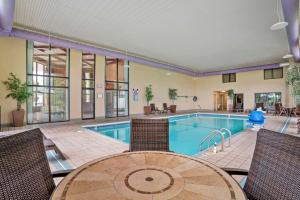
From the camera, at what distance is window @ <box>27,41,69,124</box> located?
24.5 feet

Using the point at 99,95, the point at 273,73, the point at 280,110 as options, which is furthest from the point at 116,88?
the point at 273,73

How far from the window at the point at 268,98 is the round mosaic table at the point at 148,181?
1453 cm

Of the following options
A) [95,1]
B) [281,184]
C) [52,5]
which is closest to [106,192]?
[281,184]

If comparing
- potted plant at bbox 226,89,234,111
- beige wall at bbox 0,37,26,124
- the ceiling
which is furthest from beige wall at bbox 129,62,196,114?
beige wall at bbox 0,37,26,124

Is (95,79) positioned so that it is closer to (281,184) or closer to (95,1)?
(95,1)

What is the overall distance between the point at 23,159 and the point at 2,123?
754 centimetres

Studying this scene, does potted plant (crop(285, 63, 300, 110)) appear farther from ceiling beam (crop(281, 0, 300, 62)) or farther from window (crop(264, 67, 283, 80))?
window (crop(264, 67, 283, 80))

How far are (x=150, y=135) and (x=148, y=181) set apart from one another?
3.79 feet

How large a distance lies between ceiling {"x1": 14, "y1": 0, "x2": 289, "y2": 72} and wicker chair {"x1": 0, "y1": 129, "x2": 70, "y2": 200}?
14.7ft

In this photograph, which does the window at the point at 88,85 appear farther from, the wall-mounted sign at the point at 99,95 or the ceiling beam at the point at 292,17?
the ceiling beam at the point at 292,17

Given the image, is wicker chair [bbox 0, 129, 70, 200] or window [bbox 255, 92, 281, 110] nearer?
wicker chair [bbox 0, 129, 70, 200]

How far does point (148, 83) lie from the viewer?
40.6 feet

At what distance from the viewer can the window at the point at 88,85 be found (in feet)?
30.1

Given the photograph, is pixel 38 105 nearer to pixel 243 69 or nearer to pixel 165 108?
pixel 165 108
